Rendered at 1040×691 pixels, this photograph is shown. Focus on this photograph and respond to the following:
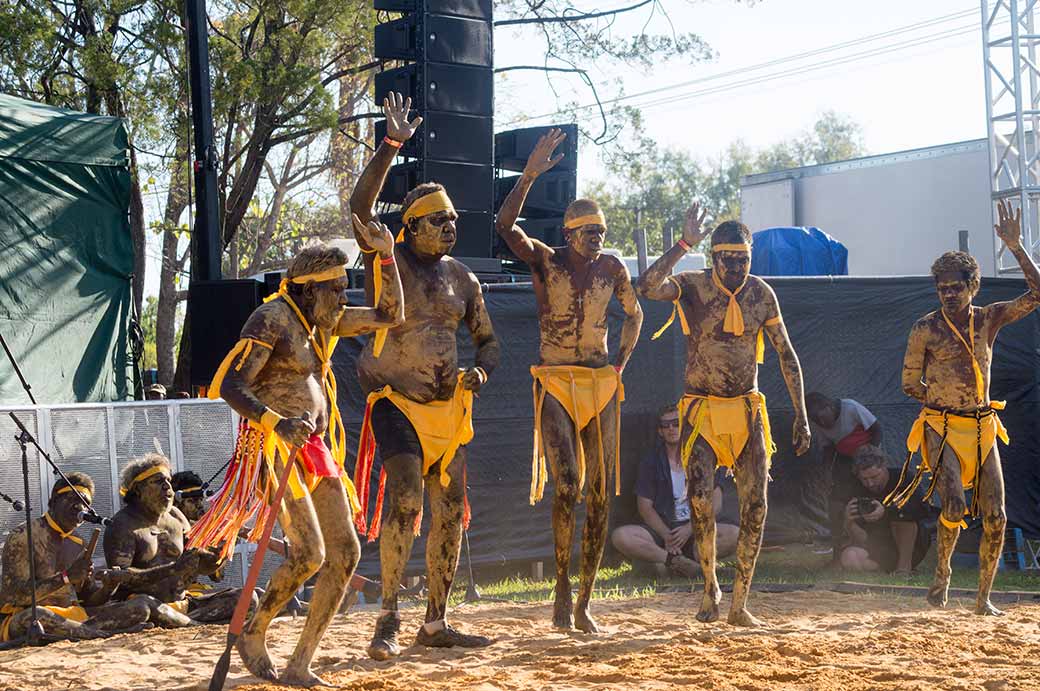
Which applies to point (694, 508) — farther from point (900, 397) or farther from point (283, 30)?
point (283, 30)

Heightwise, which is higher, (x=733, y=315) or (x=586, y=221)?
(x=586, y=221)

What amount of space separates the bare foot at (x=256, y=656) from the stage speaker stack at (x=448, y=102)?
531 centimetres

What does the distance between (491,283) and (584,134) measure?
368 inches

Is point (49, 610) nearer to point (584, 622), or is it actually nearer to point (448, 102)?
point (584, 622)

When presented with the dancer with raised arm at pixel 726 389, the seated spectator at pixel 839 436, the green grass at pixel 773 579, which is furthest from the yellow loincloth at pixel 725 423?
the seated spectator at pixel 839 436

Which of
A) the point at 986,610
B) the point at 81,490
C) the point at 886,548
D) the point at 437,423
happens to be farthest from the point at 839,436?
the point at 81,490

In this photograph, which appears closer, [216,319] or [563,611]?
[563,611]

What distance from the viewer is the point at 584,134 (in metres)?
19.5

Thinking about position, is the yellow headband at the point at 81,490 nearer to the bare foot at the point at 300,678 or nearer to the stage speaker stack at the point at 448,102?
the bare foot at the point at 300,678

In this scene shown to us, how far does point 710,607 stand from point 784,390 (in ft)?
13.1

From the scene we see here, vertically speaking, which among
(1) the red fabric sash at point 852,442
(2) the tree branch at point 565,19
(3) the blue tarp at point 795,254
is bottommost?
(1) the red fabric sash at point 852,442

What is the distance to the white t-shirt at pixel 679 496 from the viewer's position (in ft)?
33.7

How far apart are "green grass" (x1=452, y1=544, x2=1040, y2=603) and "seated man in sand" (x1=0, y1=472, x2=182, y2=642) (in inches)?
87.1

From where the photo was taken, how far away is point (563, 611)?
733cm
